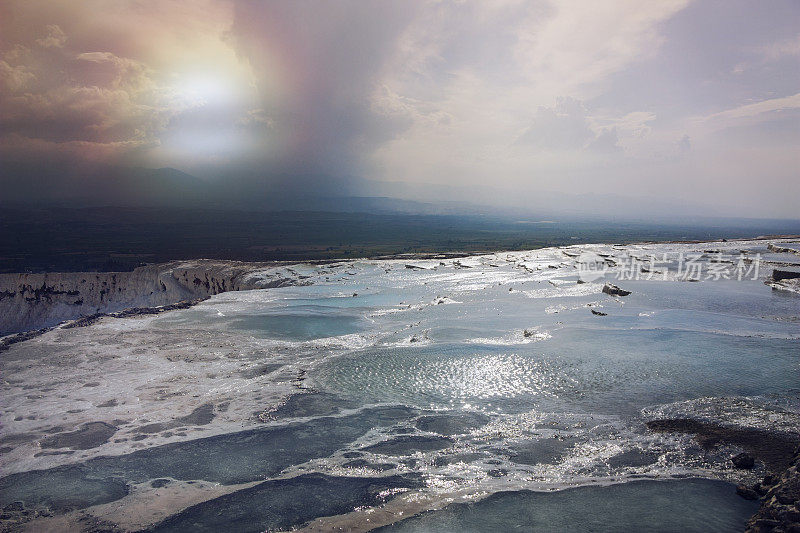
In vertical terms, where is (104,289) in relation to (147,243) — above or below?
below

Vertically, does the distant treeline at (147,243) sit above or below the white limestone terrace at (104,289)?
above

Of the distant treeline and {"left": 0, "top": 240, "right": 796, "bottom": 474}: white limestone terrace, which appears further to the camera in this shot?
the distant treeline

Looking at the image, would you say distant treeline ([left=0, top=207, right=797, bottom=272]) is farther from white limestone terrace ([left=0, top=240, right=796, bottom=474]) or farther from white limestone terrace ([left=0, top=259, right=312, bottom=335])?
white limestone terrace ([left=0, top=240, right=796, bottom=474])

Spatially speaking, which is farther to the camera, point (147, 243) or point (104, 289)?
point (147, 243)

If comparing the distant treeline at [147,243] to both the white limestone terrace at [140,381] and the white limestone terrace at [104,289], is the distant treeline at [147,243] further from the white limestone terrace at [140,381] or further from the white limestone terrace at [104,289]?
the white limestone terrace at [140,381]

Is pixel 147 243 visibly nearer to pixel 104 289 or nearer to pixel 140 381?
pixel 104 289

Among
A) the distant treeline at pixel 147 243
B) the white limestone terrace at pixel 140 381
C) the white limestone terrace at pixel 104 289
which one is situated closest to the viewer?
the white limestone terrace at pixel 140 381

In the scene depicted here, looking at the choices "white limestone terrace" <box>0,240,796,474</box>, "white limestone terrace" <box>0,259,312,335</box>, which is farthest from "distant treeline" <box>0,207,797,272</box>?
"white limestone terrace" <box>0,240,796,474</box>

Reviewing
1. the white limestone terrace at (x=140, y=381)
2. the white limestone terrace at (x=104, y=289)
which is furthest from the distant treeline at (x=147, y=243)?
the white limestone terrace at (x=140, y=381)

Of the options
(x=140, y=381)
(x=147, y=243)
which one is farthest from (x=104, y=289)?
(x=147, y=243)
